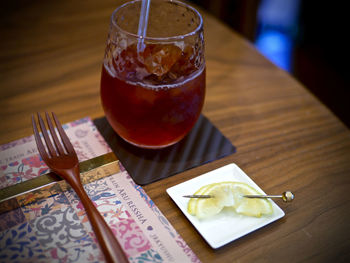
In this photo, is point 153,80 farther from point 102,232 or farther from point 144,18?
point 102,232

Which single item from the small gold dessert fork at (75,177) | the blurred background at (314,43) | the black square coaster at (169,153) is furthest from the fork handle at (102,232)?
the blurred background at (314,43)

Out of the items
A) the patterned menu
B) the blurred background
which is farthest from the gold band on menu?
the blurred background

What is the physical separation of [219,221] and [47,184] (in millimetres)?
307

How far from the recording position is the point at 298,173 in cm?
76

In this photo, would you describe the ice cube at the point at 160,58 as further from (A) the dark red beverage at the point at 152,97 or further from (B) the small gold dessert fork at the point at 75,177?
(B) the small gold dessert fork at the point at 75,177

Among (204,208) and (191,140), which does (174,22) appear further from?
(204,208)

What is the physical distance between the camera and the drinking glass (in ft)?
2.20

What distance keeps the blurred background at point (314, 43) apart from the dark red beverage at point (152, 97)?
1.20m

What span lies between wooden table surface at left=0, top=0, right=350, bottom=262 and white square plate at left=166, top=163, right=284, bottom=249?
0.06 ft

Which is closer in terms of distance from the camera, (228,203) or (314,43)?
(228,203)

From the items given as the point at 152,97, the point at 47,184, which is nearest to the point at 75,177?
the point at 47,184

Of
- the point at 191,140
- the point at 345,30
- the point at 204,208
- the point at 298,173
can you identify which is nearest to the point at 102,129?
the point at 191,140

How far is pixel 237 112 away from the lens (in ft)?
3.06

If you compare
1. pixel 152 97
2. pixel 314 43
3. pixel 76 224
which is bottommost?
pixel 314 43
